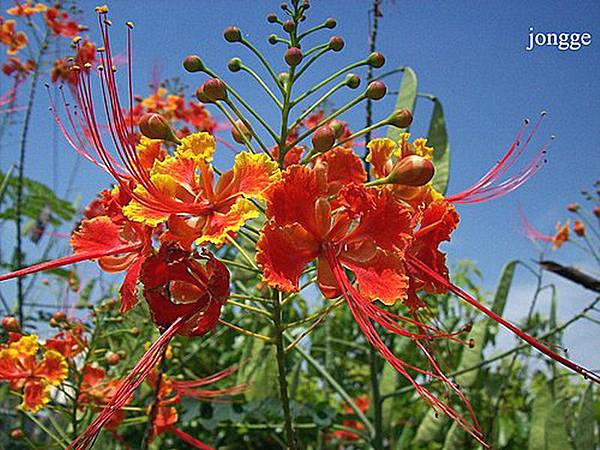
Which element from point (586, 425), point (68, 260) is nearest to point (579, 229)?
point (586, 425)

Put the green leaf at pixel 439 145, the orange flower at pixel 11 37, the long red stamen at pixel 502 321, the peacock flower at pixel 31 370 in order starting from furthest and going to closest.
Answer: the orange flower at pixel 11 37 → the green leaf at pixel 439 145 → the peacock flower at pixel 31 370 → the long red stamen at pixel 502 321

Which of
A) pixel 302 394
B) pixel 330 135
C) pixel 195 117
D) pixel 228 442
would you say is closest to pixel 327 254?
pixel 330 135

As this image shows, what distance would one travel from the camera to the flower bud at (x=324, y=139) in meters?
1.09

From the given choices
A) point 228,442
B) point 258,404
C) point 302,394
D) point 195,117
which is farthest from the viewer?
point 195,117

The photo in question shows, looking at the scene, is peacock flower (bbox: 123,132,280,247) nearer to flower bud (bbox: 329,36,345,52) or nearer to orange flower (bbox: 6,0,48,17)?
flower bud (bbox: 329,36,345,52)

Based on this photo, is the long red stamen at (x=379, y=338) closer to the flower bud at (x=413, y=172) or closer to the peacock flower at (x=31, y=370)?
the flower bud at (x=413, y=172)

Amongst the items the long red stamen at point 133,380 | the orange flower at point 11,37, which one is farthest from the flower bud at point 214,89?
the orange flower at point 11,37

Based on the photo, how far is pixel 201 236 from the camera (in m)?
1.00

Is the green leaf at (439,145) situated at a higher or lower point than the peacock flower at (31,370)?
higher

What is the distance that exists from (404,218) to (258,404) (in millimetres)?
1174

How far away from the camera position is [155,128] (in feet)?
3.73

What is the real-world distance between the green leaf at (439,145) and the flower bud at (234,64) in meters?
0.73

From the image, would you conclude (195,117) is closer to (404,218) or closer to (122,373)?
(122,373)

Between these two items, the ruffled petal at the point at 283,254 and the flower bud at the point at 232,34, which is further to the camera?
the flower bud at the point at 232,34
